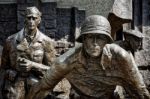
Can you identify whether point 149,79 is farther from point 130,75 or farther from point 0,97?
point 0,97

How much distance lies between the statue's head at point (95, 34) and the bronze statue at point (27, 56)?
900 mm

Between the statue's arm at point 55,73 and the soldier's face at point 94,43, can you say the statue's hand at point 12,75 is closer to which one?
the statue's arm at point 55,73

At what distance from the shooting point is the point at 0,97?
30.0ft

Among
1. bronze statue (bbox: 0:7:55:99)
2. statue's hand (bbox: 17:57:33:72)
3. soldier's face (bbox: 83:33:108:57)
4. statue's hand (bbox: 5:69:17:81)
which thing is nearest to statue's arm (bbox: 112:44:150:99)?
soldier's face (bbox: 83:33:108:57)

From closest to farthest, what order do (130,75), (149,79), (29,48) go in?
(130,75) → (29,48) → (149,79)

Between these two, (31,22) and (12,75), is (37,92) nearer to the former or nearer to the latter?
(12,75)

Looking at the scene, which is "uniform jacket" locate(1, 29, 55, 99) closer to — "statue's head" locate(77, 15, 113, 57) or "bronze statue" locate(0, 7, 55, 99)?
"bronze statue" locate(0, 7, 55, 99)

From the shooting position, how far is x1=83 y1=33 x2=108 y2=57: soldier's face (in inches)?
314

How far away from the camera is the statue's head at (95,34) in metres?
7.89

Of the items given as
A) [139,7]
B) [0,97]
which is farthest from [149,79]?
[0,97]

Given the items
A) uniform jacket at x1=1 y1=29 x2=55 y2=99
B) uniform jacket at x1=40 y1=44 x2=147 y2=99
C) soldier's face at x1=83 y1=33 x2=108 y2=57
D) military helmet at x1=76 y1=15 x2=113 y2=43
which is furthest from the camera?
uniform jacket at x1=1 y1=29 x2=55 y2=99

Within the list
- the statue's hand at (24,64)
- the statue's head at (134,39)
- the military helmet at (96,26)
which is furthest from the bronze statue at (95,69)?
the statue's head at (134,39)

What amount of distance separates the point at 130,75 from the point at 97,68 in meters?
0.40

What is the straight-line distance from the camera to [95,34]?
26.0 feet
